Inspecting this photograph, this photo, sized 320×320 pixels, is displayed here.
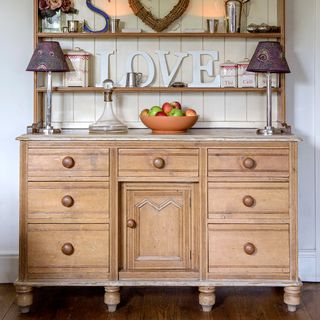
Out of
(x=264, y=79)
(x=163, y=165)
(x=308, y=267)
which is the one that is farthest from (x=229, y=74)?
(x=308, y=267)

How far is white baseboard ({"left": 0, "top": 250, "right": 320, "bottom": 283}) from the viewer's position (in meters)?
3.39


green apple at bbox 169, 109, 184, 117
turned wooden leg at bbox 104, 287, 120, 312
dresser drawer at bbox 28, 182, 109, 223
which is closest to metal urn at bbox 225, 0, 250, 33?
green apple at bbox 169, 109, 184, 117

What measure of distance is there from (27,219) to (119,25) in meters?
1.27

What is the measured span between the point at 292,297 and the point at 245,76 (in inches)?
50.2

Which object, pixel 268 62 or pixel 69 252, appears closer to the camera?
pixel 69 252

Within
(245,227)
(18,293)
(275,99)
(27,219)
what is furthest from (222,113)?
(18,293)

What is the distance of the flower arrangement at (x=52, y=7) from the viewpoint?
3.29m

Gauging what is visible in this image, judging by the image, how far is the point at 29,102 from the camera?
340 centimetres

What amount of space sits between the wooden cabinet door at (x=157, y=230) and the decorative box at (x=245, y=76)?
2.67 feet

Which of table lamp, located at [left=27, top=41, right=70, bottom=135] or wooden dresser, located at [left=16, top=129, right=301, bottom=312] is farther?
table lamp, located at [left=27, top=41, right=70, bottom=135]

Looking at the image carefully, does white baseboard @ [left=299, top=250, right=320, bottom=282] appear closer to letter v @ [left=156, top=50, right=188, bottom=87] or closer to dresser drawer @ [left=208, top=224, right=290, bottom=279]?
dresser drawer @ [left=208, top=224, right=290, bottom=279]

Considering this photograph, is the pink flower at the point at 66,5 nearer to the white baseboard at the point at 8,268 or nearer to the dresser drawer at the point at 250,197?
the dresser drawer at the point at 250,197

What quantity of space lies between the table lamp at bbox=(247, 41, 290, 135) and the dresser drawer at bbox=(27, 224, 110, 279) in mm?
1046

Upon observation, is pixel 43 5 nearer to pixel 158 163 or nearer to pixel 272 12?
pixel 158 163
